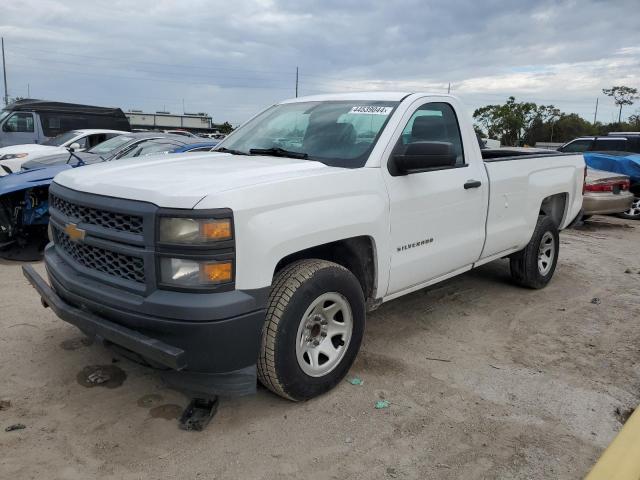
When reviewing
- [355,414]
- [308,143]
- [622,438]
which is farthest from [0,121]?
[622,438]

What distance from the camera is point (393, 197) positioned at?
3.56m

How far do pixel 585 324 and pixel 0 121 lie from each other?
16536 millimetres

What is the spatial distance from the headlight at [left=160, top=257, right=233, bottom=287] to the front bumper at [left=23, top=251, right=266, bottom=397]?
0.07 metres

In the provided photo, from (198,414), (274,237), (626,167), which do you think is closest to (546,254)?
(274,237)

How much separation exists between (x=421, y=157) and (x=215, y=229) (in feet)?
5.07

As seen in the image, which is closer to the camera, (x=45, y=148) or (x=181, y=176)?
(x=181, y=176)

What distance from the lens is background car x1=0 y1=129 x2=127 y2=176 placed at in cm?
1074

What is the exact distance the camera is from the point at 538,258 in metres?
5.65

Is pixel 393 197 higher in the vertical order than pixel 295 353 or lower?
higher

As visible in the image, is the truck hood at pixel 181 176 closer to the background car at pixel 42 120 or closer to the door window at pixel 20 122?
the background car at pixel 42 120

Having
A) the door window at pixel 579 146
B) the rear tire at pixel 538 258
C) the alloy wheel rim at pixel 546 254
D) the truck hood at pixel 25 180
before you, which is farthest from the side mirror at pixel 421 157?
the door window at pixel 579 146

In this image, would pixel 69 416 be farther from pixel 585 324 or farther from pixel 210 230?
pixel 585 324

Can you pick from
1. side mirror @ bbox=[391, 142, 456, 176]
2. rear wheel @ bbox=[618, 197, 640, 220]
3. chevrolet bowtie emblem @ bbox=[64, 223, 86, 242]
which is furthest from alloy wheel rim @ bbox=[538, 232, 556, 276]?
rear wheel @ bbox=[618, 197, 640, 220]

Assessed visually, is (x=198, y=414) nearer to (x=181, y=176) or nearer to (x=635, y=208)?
(x=181, y=176)
